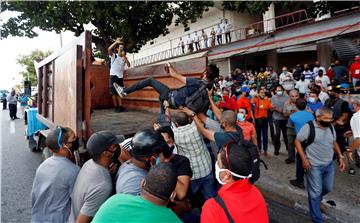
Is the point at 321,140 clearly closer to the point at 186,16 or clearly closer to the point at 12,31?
the point at 186,16

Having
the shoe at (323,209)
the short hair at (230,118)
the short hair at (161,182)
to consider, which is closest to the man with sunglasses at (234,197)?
the short hair at (161,182)

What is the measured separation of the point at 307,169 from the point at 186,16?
32.6 ft

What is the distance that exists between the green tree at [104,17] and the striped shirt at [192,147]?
8376mm

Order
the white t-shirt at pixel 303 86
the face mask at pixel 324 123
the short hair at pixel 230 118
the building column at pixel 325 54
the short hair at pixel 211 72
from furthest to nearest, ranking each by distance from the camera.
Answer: the building column at pixel 325 54 → the white t-shirt at pixel 303 86 → the short hair at pixel 211 72 → the face mask at pixel 324 123 → the short hair at pixel 230 118

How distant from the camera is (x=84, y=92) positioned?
3074mm

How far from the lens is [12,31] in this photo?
12.1 m

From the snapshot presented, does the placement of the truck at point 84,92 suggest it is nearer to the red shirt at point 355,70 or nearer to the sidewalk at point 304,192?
the sidewalk at point 304,192

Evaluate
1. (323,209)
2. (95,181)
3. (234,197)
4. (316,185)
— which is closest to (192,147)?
(95,181)

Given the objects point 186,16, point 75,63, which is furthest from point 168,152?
point 186,16

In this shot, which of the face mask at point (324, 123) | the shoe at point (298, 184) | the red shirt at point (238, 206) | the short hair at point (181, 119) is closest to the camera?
the red shirt at point (238, 206)

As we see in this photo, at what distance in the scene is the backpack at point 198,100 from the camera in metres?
3.12

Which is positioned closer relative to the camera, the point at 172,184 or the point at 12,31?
the point at 172,184

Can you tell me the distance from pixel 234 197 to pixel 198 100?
68.9 inches

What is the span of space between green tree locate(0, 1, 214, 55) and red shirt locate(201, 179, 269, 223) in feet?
31.2
